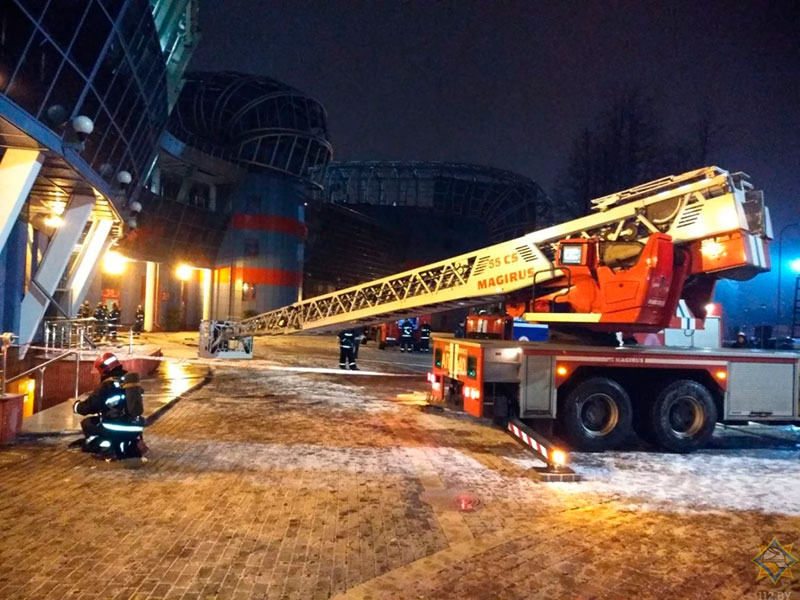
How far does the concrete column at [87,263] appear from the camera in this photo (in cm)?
1622

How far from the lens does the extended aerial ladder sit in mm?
7562

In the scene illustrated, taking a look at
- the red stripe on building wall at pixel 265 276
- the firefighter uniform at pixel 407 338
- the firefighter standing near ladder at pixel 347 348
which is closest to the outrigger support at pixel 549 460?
the firefighter standing near ladder at pixel 347 348

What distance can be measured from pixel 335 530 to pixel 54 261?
37.1ft

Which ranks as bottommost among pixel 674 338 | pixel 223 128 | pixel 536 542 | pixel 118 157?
pixel 536 542

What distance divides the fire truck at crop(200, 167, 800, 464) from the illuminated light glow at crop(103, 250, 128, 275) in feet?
81.7

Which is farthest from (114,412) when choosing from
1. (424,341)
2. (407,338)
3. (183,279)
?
(183,279)

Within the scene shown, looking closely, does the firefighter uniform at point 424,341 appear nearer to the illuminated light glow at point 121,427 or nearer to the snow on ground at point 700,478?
the snow on ground at point 700,478

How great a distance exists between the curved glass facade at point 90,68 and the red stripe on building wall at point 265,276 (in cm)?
1928

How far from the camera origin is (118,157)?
45.1ft

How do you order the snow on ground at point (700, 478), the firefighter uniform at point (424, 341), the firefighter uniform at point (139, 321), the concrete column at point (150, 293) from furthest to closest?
the concrete column at point (150, 293) < the firefighter uniform at point (139, 321) < the firefighter uniform at point (424, 341) < the snow on ground at point (700, 478)

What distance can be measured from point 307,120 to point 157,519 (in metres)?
34.5

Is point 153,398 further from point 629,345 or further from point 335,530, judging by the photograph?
point 629,345

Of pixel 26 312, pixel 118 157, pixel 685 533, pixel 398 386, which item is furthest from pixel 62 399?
pixel 685 533

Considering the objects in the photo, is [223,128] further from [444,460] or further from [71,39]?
[444,460]
